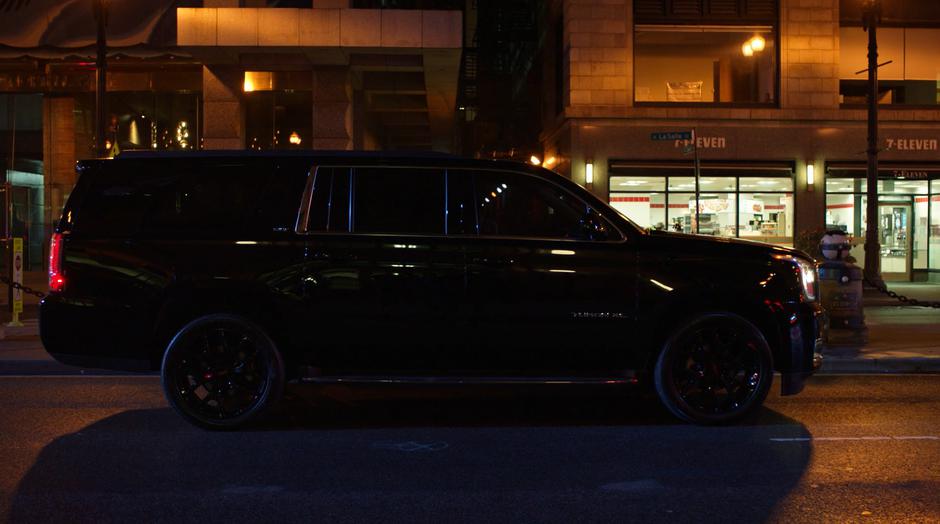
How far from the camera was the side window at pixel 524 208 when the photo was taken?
20.6 ft

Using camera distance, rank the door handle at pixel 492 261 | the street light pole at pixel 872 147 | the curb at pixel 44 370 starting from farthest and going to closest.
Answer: the street light pole at pixel 872 147, the curb at pixel 44 370, the door handle at pixel 492 261

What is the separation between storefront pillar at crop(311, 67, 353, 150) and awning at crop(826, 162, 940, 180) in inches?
503

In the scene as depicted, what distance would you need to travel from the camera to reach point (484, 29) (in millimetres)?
28375

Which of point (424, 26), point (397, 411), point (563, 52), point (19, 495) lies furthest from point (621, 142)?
point (19, 495)

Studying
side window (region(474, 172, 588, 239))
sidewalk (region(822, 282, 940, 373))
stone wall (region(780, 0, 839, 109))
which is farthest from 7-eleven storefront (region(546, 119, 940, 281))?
side window (region(474, 172, 588, 239))

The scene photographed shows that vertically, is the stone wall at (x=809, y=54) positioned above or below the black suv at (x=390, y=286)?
above

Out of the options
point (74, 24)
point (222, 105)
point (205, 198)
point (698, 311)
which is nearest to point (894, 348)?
point (698, 311)

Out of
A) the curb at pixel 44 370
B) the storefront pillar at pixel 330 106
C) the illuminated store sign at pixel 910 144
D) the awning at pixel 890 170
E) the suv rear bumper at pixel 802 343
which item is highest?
the storefront pillar at pixel 330 106

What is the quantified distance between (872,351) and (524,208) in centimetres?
583

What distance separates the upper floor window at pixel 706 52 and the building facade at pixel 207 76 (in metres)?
5.13

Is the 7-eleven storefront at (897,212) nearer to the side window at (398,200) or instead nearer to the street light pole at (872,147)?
the street light pole at (872,147)

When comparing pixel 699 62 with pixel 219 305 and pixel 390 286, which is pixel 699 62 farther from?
pixel 219 305

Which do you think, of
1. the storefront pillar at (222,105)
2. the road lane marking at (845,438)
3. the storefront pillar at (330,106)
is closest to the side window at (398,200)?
the road lane marking at (845,438)

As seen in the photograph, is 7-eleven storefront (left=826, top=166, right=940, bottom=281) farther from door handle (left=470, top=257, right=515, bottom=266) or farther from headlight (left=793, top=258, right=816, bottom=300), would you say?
door handle (left=470, top=257, right=515, bottom=266)
